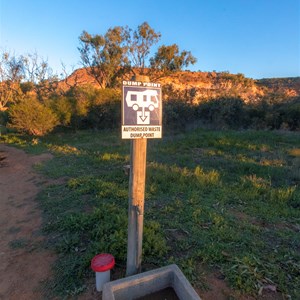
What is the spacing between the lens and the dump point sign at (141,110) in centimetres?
187

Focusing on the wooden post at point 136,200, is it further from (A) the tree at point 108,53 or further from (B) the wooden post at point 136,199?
(A) the tree at point 108,53

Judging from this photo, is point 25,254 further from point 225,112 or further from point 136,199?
point 225,112

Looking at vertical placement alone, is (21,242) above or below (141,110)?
below

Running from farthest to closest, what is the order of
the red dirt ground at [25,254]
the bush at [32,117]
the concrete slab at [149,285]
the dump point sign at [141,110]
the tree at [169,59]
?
1. the tree at [169,59]
2. the bush at [32,117]
3. the red dirt ground at [25,254]
4. the concrete slab at [149,285]
5. the dump point sign at [141,110]

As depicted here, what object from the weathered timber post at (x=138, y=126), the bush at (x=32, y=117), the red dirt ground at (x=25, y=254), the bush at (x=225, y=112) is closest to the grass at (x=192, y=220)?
the red dirt ground at (x=25, y=254)

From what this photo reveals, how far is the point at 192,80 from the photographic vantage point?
38.4 meters

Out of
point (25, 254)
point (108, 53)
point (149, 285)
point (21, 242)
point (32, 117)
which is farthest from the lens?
point (108, 53)

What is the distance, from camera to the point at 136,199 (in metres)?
2.21

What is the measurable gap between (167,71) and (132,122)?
26.9m

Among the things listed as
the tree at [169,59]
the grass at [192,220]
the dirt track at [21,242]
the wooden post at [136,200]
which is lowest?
the dirt track at [21,242]

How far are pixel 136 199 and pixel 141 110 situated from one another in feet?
2.74

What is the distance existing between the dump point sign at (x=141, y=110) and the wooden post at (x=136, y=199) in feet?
0.36

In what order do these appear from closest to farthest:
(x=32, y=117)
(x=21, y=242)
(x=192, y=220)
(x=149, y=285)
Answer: (x=149, y=285)
(x=21, y=242)
(x=192, y=220)
(x=32, y=117)

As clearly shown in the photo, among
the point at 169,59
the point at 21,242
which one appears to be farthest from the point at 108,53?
the point at 21,242
